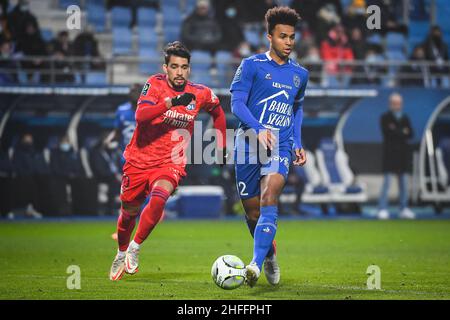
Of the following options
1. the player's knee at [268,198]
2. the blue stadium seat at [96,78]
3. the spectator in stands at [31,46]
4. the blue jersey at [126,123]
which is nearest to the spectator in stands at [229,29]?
the blue stadium seat at [96,78]

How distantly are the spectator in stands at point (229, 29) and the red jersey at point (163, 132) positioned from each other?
1219cm

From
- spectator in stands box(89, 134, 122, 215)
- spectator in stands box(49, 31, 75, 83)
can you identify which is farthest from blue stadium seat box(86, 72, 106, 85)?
spectator in stands box(89, 134, 122, 215)

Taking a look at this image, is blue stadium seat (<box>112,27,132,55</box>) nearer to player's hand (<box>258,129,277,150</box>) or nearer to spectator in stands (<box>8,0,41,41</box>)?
spectator in stands (<box>8,0,41,41</box>)

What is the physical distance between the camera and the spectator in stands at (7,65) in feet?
63.8

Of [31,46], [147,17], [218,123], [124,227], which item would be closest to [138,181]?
[124,227]

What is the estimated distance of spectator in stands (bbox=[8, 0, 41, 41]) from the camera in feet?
66.3

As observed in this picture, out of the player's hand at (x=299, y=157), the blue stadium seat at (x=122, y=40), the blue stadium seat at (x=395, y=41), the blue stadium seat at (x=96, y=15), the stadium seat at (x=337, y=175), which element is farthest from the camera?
the blue stadium seat at (x=395, y=41)

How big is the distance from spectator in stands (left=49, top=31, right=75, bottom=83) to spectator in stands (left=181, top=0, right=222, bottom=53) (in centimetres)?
259

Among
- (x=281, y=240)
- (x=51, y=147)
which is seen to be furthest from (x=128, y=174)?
(x=51, y=147)

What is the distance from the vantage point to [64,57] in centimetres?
2005

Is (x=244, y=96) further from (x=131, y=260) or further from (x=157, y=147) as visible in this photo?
(x=131, y=260)

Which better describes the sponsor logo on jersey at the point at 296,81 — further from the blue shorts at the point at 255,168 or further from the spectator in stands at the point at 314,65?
the spectator in stands at the point at 314,65

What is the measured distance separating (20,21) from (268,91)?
12.6 m
